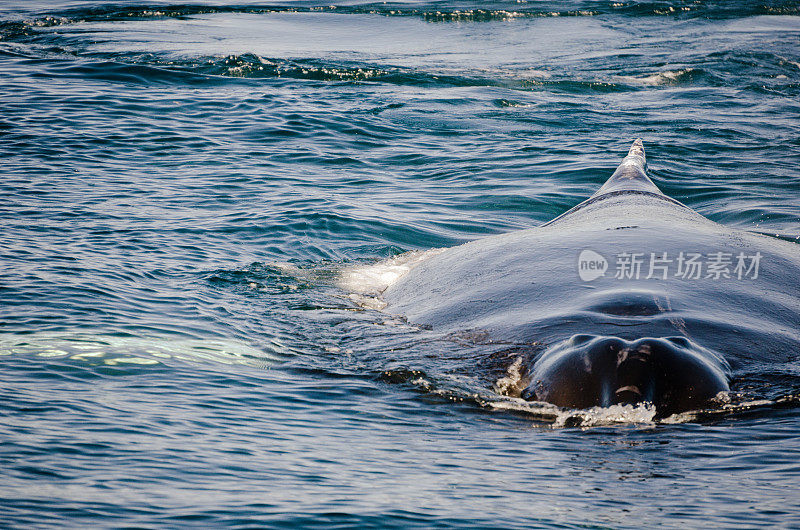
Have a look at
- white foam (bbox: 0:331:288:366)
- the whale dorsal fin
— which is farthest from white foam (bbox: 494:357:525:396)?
the whale dorsal fin

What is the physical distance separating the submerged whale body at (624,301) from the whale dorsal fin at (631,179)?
72 centimetres

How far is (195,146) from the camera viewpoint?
1584cm

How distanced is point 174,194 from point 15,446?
8322 millimetres

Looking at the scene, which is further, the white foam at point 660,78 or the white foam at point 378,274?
the white foam at point 660,78

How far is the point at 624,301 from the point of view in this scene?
625 centimetres

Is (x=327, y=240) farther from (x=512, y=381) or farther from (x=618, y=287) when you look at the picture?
(x=512, y=381)

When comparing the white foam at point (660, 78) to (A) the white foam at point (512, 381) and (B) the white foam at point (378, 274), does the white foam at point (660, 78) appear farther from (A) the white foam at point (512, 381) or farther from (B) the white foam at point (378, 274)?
(A) the white foam at point (512, 381)

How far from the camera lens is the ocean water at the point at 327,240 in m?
4.51

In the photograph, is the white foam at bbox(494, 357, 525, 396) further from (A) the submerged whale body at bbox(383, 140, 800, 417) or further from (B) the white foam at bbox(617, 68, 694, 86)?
(B) the white foam at bbox(617, 68, 694, 86)

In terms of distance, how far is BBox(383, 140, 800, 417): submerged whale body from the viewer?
17.0ft

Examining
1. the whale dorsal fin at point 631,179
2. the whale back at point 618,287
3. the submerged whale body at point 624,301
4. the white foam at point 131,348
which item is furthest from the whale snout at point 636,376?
the whale dorsal fin at point 631,179

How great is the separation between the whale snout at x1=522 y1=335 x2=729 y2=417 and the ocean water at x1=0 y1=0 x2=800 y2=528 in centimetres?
12

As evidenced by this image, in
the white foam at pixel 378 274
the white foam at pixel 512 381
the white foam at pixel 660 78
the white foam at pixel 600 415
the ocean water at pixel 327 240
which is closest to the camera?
the ocean water at pixel 327 240

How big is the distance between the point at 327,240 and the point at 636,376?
6.84 m
